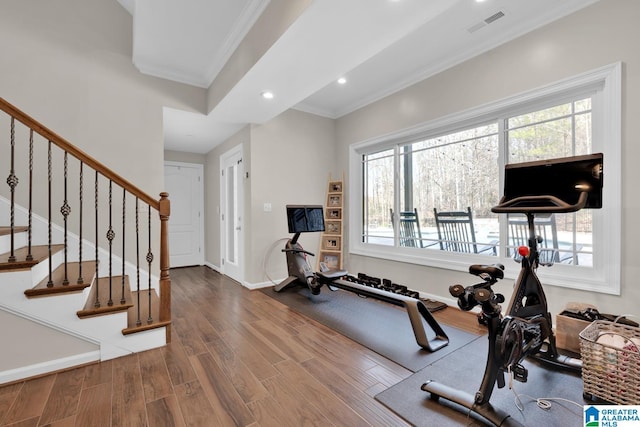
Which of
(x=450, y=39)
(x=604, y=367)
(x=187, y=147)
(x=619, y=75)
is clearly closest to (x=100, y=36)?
(x=187, y=147)

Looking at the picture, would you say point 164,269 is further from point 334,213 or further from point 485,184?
point 485,184

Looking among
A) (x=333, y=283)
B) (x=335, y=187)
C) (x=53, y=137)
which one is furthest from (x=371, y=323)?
(x=53, y=137)

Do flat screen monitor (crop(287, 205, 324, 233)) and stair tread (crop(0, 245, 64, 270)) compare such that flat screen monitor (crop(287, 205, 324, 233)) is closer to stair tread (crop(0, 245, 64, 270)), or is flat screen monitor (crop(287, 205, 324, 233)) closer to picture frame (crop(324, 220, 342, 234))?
picture frame (crop(324, 220, 342, 234))

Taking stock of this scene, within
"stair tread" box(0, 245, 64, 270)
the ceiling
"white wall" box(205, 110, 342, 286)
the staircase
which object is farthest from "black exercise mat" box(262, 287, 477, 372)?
the ceiling

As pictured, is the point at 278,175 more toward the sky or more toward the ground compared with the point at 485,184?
more toward the sky

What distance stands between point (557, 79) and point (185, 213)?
19.9 ft

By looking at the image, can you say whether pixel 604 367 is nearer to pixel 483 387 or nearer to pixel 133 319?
pixel 483 387

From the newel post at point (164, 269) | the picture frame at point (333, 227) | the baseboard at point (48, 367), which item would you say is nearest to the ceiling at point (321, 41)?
the newel post at point (164, 269)

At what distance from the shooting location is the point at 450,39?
2.93 metres

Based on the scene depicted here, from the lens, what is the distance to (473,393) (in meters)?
1.73

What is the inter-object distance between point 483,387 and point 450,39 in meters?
3.12

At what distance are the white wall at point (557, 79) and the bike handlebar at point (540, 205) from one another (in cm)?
88

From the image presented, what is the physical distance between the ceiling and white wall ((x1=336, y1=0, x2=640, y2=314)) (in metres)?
0.13

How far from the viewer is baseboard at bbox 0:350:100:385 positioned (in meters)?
1.88
